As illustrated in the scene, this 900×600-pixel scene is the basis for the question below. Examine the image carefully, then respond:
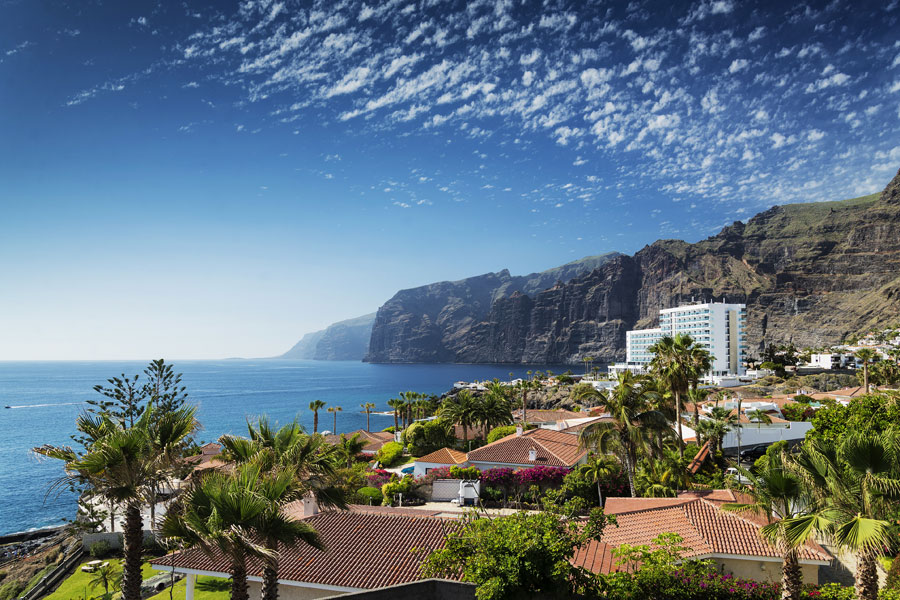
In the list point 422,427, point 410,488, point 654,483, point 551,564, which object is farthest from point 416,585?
point 422,427

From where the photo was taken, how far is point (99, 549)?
29.6 metres

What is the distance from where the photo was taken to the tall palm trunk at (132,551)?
39.3ft

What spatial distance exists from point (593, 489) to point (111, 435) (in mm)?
25889

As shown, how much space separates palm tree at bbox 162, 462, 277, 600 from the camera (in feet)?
31.1

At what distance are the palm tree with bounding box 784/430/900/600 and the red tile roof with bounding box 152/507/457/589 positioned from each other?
9.07 m

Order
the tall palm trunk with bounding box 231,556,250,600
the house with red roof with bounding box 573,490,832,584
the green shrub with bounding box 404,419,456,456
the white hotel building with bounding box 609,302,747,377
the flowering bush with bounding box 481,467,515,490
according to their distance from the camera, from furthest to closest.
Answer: the white hotel building with bounding box 609,302,747,377 < the green shrub with bounding box 404,419,456,456 < the flowering bush with bounding box 481,467,515,490 < the house with red roof with bounding box 573,490,832,584 < the tall palm trunk with bounding box 231,556,250,600

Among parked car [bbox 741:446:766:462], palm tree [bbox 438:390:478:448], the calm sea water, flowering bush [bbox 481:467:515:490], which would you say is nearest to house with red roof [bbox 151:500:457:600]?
the calm sea water

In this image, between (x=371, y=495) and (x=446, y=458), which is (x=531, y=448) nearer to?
(x=446, y=458)

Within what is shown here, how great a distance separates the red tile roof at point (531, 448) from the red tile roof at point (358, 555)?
1784cm

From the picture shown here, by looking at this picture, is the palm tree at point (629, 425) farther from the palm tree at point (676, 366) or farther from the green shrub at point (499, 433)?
the green shrub at point (499, 433)

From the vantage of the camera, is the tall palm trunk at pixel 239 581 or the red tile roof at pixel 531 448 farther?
the red tile roof at pixel 531 448

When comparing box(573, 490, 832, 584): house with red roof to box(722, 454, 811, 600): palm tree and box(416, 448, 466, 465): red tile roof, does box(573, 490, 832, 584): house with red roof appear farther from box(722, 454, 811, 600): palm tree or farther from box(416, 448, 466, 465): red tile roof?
box(416, 448, 466, 465): red tile roof

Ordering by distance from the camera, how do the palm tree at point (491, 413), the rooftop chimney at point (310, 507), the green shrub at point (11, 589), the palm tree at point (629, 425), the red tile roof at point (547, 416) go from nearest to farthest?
the rooftop chimney at point (310, 507), the green shrub at point (11, 589), the palm tree at point (629, 425), the palm tree at point (491, 413), the red tile roof at point (547, 416)

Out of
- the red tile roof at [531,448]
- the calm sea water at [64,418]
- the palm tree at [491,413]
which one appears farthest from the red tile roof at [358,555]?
the palm tree at [491,413]
